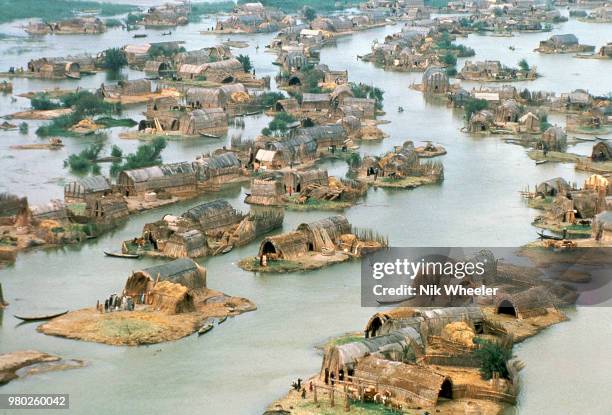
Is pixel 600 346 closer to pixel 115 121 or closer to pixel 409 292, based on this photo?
pixel 409 292

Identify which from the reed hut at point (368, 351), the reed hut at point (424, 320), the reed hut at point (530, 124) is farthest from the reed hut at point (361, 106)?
the reed hut at point (368, 351)

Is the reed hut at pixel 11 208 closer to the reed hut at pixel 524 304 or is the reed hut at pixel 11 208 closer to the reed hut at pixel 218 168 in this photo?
the reed hut at pixel 218 168

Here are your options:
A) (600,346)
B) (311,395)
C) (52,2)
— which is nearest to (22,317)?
(311,395)

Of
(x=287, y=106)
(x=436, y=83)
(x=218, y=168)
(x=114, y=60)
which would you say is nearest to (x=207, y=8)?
(x=114, y=60)

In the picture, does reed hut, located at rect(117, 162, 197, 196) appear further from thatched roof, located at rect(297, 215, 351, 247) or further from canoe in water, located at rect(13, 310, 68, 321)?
canoe in water, located at rect(13, 310, 68, 321)

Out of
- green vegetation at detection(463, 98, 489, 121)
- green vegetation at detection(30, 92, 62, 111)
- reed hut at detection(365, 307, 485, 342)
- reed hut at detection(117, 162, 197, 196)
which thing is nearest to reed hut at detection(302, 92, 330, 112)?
green vegetation at detection(463, 98, 489, 121)
